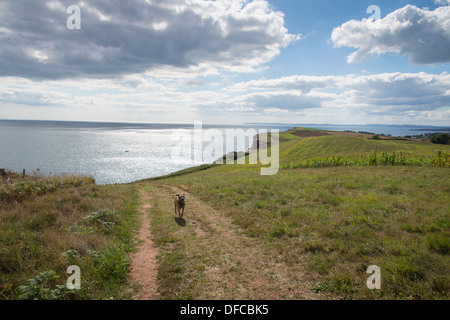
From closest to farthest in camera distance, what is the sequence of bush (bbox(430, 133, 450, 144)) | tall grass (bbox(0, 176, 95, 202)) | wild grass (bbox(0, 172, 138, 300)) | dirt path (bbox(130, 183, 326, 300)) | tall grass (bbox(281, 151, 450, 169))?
wild grass (bbox(0, 172, 138, 300))
dirt path (bbox(130, 183, 326, 300))
tall grass (bbox(0, 176, 95, 202))
tall grass (bbox(281, 151, 450, 169))
bush (bbox(430, 133, 450, 144))

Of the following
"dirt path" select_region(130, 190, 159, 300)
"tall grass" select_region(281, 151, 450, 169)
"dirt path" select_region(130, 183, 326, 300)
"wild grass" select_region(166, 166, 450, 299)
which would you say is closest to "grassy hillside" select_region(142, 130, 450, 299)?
"wild grass" select_region(166, 166, 450, 299)

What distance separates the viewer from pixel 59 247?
7535 millimetres

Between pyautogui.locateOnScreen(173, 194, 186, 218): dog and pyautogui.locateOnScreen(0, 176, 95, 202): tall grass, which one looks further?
pyautogui.locateOnScreen(173, 194, 186, 218): dog

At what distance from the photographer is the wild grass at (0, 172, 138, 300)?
5.81 meters

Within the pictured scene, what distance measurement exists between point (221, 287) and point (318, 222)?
5931mm

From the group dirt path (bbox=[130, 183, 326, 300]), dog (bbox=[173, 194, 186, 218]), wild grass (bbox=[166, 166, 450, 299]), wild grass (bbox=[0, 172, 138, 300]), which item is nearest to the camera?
wild grass (bbox=[0, 172, 138, 300])

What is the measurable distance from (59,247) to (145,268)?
2940 mm

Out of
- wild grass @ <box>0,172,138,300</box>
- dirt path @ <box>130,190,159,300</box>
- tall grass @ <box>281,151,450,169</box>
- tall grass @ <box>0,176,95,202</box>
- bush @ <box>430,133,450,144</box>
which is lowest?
dirt path @ <box>130,190,159,300</box>

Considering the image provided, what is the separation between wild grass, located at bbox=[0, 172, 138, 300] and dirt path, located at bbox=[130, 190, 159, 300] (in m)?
0.32

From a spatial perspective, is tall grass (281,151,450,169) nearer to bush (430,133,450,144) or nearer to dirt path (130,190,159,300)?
dirt path (130,190,159,300)

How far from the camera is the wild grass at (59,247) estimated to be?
581cm

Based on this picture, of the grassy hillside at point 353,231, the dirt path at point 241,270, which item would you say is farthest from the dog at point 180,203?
the dirt path at point 241,270

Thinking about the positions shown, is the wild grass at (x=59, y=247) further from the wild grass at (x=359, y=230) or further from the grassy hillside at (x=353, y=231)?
the wild grass at (x=359, y=230)
